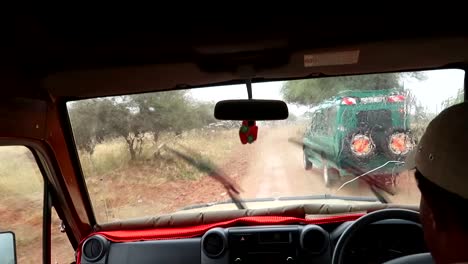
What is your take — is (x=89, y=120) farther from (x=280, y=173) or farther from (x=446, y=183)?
(x=446, y=183)

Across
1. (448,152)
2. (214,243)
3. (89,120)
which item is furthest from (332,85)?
(448,152)

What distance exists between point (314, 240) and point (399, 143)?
968 mm

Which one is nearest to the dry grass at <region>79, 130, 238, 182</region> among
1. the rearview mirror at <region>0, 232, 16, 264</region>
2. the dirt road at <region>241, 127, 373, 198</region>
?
the dirt road at <region>241, 127, 373, 198</region>

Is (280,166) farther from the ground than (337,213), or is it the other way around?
(280,166)

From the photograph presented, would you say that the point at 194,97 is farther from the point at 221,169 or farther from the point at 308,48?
the point at 308,48

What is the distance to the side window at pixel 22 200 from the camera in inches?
136

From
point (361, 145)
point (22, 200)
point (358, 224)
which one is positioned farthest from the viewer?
point (361, 145)

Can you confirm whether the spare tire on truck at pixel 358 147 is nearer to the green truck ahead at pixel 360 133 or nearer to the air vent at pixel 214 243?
the green truck ahead at pixel 360 133

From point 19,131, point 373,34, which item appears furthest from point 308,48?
point 19,131

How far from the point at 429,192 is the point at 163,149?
9.08 ft

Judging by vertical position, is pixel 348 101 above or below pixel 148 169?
above

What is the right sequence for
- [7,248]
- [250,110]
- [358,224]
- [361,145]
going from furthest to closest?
[361,145] → [250,110] → [7,248] → [358,224]

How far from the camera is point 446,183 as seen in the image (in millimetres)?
1531

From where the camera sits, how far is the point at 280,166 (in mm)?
4152
